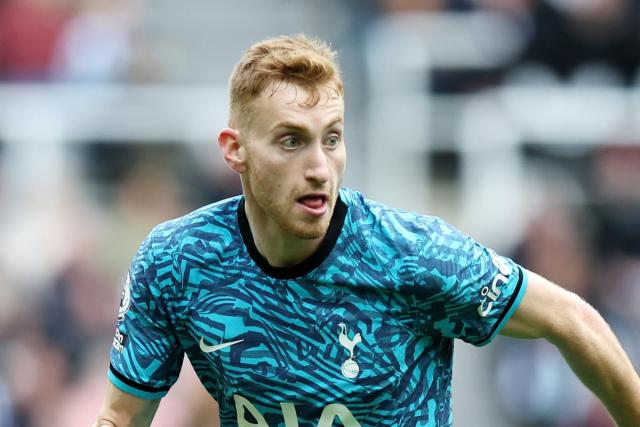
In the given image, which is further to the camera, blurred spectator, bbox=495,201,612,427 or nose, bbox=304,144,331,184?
blurred spectator, bbox=495,201,612,427

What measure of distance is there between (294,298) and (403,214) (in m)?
0.42

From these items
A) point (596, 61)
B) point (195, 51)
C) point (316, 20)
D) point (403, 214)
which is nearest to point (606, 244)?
point (596, 61)

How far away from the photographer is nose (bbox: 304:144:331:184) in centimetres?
390

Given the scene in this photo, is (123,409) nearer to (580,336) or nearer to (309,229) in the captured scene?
(309,229)

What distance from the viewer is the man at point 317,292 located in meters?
3.97

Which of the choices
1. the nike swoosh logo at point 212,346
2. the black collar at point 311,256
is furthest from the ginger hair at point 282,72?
the nike swoosh logo at point 212,346

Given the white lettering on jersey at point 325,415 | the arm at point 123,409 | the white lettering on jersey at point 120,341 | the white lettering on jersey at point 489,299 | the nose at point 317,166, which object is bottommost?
the arm at point 123,409

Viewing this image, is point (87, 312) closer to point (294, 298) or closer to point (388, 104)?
point (388, 104)

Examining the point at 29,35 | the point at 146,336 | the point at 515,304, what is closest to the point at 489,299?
the point at 515,304

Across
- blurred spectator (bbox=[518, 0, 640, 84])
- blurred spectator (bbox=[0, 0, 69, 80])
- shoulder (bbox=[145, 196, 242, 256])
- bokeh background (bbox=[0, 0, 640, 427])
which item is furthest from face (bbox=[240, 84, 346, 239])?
blurred spectator (bbox=[0, 0, 69, 80])

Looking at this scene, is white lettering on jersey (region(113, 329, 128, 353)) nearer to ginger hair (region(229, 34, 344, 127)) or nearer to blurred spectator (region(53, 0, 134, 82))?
ginger hair (region(229, 34, 344, 127))

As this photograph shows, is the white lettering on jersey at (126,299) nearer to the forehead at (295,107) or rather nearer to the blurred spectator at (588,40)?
the forehead at (295,107)

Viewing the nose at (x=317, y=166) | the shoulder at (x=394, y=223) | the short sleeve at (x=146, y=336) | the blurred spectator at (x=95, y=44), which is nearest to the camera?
the nose at (x=317, y=166)

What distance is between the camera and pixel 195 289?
13.6 ft
